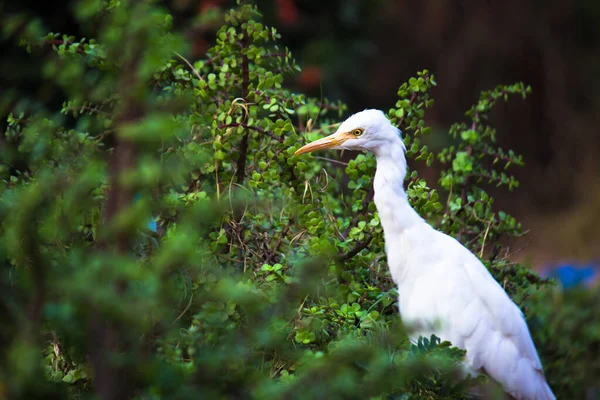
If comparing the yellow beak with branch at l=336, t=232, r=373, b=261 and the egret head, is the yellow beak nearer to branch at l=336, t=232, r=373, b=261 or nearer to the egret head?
the egret head

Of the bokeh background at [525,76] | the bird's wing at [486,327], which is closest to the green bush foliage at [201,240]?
the bird's wing at [486,327]

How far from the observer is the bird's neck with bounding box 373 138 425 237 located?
107 inches

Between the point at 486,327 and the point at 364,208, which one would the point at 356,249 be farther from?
the point at 486,327

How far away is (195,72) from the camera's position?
292 cm

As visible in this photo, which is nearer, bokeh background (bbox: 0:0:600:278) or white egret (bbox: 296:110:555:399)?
white egret (bbox: 296:110:555:399)

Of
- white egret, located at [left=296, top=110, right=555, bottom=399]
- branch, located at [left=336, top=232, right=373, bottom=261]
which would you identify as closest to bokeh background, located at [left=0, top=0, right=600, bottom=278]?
white egret, located at [left=296, top=110, right=555, bottom=399]

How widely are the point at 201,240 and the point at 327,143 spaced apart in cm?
63

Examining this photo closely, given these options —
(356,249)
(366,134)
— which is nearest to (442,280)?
(356,249)

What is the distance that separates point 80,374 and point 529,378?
1.64 metres

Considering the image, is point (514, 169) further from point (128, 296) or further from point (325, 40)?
point (128, 296)

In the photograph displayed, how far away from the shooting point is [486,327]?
2.82m

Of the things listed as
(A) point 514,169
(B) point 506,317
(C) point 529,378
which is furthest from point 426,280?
(A) point 514,169

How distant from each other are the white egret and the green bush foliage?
8cm

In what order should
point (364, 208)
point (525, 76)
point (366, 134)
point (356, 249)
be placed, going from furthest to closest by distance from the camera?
1. point (525, 76)
2. point (364, 208)
3. point (366, 134)
4. point (356, 249)
